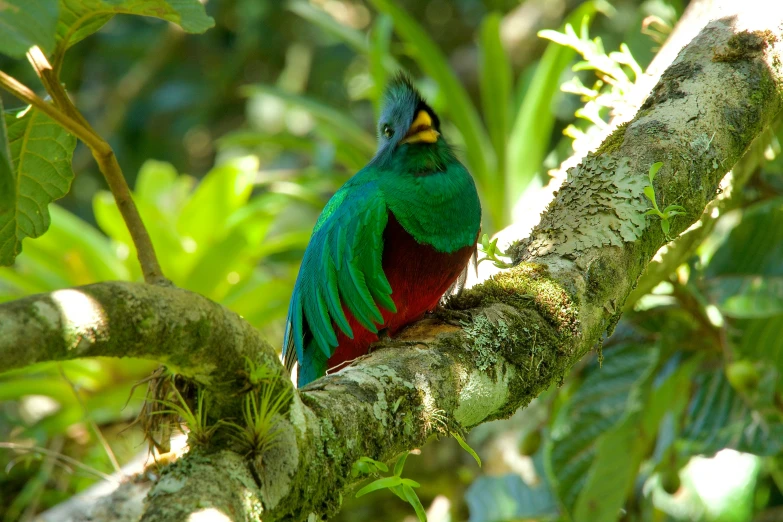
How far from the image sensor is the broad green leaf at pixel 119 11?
129 centimetres

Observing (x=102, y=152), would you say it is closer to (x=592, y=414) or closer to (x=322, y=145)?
(x=592, y=414)

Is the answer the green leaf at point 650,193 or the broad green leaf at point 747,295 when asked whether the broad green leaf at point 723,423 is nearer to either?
the broad green leaf at point 747,295

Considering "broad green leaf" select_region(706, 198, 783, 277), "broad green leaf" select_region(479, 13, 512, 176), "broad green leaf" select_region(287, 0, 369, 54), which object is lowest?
"broad green leaf" select_region(706, 198, 783, 277)

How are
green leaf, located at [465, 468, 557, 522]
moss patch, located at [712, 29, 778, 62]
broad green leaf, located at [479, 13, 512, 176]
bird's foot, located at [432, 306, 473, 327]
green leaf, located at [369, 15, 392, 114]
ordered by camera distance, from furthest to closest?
1. broad green leaf, located at [479, 13, 512, 176]
2. green leaf, located at [369, 15, 392, 114]
3. green leaf, located at [465, 468, 557, 522]
4. moss patch, located at [712, 29, 778, 62]
5. bird's foot, located at [432, 306, 473, 327]

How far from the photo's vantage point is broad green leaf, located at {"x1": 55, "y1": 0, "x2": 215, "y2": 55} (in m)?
1.29

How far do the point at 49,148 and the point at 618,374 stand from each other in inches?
87.6

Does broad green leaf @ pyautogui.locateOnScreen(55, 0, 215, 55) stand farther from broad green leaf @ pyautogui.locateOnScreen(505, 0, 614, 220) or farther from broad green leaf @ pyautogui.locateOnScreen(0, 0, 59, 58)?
broad green leaf @ pyautogui.locateOnScreen(505, 0, 614, 220)

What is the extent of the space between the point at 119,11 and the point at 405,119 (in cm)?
122

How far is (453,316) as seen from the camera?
64.1 inches

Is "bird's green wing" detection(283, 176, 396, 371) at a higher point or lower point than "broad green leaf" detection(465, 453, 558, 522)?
higher

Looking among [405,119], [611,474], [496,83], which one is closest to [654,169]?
[405,119]

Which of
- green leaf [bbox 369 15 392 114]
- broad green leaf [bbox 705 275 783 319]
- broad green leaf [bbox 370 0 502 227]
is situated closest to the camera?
broad green leaf [bbox 705 275 783 319]

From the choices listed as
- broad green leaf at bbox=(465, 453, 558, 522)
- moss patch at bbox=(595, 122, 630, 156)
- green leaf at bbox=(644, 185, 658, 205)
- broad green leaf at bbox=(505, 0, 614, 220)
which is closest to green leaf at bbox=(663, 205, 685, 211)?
green leaf at bbox=(644, 185, 658, 205)

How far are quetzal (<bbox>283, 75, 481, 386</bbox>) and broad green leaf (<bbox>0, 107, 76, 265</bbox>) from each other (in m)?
0.84
